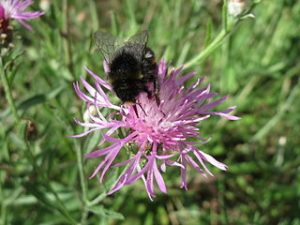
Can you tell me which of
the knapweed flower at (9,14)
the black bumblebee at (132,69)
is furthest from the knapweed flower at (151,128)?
the knapweed flower at (9,14)

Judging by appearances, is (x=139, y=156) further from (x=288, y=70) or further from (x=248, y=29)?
(x=248, y=29)

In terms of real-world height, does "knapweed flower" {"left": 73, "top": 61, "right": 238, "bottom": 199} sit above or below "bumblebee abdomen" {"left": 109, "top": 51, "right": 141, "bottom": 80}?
below

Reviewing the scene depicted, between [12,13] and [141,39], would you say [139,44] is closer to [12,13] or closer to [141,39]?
[141,39]

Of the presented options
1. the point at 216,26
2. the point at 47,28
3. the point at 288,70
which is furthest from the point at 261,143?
the point at 47,28

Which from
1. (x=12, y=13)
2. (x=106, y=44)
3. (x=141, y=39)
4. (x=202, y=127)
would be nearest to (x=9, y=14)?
(x=12, y=13)

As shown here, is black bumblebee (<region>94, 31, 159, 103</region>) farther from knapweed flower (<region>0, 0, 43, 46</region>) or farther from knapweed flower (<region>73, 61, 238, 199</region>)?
knapweed flower (<region>0, 0, 43, 46</region>)

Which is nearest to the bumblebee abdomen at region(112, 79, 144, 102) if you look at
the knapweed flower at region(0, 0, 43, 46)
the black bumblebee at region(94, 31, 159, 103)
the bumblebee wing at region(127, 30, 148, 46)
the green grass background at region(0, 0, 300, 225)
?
A: the black bumblebee at region(94, 31, 159, 103)

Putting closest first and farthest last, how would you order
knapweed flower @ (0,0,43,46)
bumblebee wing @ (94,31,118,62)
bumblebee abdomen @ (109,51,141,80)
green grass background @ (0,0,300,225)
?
→ bumblebee abdomen @ (109,51,141,80) → bumblebee wing @ (94,31,118,62) → knapweed flower @ (0,0,43,46) → green grass background @ (0,0,300,225)
